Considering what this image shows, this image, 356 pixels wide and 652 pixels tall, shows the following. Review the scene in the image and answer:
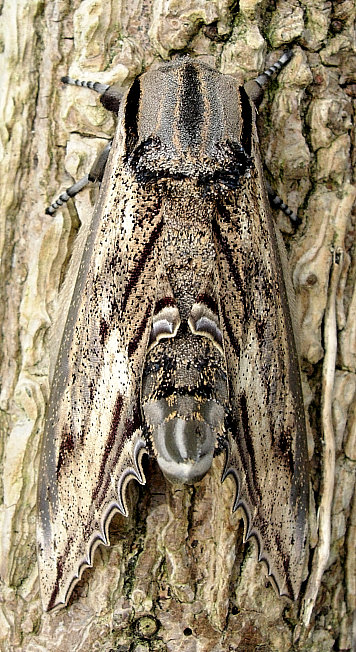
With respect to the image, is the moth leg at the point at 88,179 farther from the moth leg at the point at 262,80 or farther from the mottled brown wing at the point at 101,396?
the moth leg at the point at 262,80

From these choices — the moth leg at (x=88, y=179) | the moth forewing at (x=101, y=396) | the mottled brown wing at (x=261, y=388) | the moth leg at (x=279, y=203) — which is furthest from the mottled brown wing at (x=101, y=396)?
the moth leg at (x=279, y=203)

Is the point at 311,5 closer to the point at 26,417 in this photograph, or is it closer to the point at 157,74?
the point at 157,74

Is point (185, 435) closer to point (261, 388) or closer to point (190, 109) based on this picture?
point (261, 388)

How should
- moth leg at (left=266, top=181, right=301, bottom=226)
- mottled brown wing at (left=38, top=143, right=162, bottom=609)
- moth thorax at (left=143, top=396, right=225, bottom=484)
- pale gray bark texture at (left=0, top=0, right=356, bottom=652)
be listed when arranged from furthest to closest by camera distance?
moth leg at (left=266, top=181, right=301, bottom=226), pale gray bark texture at (left=0, top=0, right=356, bottom=652), mottled brown wing at (left=38, top=143, right=162, bottom=609), moth thorax at (left=143, top=396, right=225, bottom=484)

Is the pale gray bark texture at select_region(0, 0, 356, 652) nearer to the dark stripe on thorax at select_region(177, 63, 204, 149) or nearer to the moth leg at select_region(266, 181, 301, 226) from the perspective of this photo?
the moth leg at select_region(266, 181, 301, 226)

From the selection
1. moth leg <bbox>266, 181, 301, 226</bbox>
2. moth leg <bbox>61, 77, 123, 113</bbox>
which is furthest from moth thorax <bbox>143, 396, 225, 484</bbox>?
moth leg <bbox>61, 77, 123, 113</bbox>

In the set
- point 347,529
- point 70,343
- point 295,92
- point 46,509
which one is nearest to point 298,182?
point 295,92
